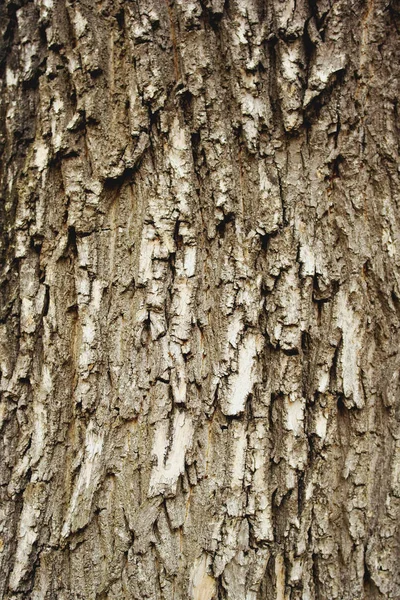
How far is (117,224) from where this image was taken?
134 centimetres

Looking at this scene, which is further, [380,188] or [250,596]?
[380,188]

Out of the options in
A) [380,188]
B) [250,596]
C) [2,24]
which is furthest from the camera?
[2,24]

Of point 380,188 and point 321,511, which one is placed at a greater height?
point 380,188

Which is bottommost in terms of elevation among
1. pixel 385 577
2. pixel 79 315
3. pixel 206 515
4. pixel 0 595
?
pixel 0 595

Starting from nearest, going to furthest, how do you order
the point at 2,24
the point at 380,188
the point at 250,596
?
the point at 250,596 < the point at 380,188 < the point at 2,24

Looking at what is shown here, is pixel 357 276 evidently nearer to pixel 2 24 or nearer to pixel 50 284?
pixel 50 284

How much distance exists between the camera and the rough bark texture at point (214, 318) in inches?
49.4

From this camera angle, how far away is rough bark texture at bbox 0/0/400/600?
125 centimetres

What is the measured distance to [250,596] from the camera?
1.23 m

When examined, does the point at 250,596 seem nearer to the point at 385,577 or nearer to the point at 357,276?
the point at 385,577

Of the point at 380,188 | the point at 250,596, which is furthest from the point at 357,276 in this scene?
the point at 250,596

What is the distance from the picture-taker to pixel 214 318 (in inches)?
51.2

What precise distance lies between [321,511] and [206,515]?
1.03ft

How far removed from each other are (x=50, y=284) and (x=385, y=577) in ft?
4.05
